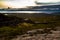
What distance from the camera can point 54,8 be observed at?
6.05ft

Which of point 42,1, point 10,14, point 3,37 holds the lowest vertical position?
point 3,37

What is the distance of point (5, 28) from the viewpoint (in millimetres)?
1871

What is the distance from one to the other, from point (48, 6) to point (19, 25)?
0.33 meters

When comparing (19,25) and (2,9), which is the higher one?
(2,9)

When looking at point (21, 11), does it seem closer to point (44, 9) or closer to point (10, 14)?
point (10, 14)

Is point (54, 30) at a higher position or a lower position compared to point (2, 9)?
lower

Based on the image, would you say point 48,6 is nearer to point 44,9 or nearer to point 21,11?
point 44,9

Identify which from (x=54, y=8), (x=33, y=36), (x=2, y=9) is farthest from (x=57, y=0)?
(x=2, y=9)

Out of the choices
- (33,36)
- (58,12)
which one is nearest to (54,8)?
(58,12)

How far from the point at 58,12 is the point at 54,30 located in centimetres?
18

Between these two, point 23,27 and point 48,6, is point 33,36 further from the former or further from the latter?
point 48,6

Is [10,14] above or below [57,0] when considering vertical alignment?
below

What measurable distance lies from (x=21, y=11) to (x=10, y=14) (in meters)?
0.11

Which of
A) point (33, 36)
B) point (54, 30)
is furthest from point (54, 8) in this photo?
point (33, 36)
